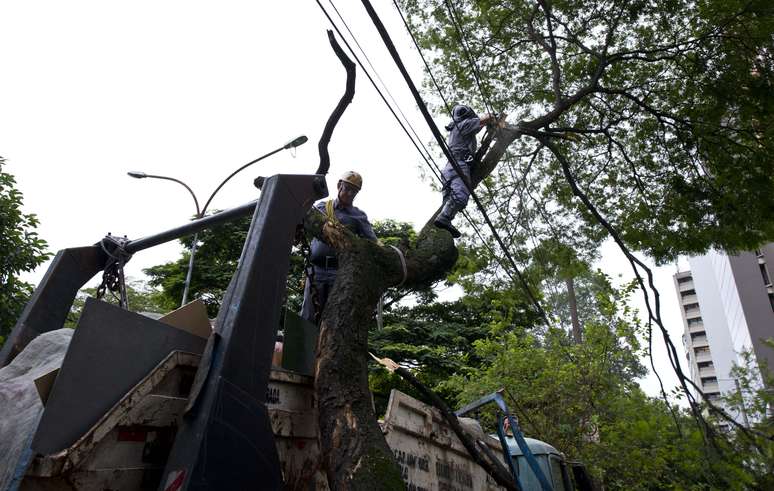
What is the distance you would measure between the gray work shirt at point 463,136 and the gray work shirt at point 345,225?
6.48 feet

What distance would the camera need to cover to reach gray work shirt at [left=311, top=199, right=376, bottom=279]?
484cm

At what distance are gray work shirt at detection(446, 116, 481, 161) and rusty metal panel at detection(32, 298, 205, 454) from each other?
4.81m

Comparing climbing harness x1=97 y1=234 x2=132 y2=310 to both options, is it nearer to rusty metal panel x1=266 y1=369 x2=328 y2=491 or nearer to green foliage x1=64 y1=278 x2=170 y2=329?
rusty metal panel x1=266 y1=369 x2=328 y2=491

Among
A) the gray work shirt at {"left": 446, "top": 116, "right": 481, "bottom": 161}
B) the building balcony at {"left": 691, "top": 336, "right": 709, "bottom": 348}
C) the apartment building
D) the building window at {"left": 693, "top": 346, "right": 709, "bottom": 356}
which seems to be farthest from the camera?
the building balcony at {"left": 691, "top": 336, "right": 709, "bottom": 348}

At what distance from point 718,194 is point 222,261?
17.2 metres

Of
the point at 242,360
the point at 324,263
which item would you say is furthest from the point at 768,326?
the point at 242,360

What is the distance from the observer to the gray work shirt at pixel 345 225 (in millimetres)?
4840

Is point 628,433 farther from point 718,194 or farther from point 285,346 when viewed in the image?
point 285,346

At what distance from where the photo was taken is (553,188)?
10.6 m

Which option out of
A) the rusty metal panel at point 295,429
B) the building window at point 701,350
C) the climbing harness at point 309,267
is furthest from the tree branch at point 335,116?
the building window at point 701,350

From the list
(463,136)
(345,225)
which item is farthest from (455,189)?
(345,225)

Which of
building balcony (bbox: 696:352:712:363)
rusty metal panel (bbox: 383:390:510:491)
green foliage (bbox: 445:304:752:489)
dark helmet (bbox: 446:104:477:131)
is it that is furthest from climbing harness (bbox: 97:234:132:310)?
building balcony (bbox: 696:352:712:363)

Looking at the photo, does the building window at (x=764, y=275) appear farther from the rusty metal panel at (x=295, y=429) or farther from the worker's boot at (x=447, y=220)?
the rusty metal panel at (x=295, y=429)

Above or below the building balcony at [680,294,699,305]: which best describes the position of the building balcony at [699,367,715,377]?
below
